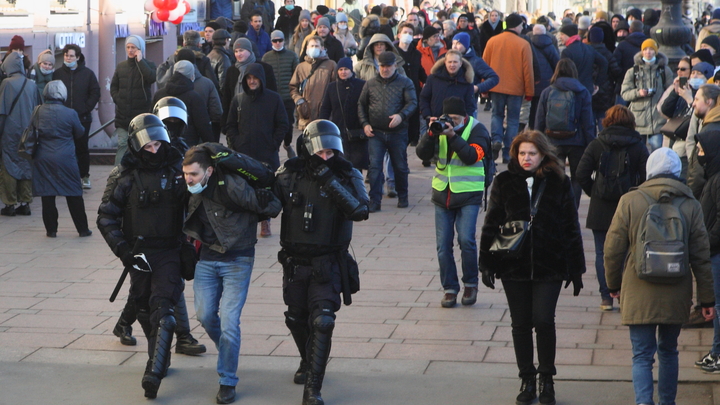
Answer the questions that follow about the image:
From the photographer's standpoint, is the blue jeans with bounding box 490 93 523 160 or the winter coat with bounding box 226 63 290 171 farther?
the blue jeans with bounding box 490 93 523 160

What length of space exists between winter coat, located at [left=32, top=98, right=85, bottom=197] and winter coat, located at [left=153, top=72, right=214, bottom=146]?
3.34 ft

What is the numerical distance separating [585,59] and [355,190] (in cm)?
964

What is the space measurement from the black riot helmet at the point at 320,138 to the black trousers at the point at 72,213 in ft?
17.6

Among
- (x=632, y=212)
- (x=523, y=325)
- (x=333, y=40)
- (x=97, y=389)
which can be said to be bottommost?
(x=97, y=389)

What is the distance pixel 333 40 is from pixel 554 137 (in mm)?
6935

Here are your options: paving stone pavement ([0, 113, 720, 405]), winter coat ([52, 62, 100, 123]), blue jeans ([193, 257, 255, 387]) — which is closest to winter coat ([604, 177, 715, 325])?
paving stone pavement ([0, 113, 720, 405])

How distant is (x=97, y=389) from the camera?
657cm

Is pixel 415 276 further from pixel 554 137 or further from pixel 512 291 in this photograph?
pixel 512 291

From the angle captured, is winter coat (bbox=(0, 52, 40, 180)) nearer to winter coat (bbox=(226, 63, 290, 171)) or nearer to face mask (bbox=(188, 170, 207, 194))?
winter coat (bbox=(226, 63, 290, 171))

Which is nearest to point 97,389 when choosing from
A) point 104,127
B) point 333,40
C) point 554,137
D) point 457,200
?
point 457,200

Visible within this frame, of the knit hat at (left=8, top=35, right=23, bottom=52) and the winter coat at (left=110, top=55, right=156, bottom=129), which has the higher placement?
the knit hat at (left=8, top=35, right=23, bottom=52)

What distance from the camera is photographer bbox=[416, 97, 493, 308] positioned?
8.18m

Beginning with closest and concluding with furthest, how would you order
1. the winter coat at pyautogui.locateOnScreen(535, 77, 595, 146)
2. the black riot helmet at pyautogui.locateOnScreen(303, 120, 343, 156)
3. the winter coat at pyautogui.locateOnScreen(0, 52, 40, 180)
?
1. the black riot helmet at pyautogui.locateOnScreen(303, 120, 343, 156)
2. the winter coat at pyautogui.locateOnScreen(535, 77, 595, 146)
3. the winter coat at pyautogui.locateOnScreen(0, 52, 40, 180)

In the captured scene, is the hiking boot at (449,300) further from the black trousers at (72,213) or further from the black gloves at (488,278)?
the black trousers at (72,213)
